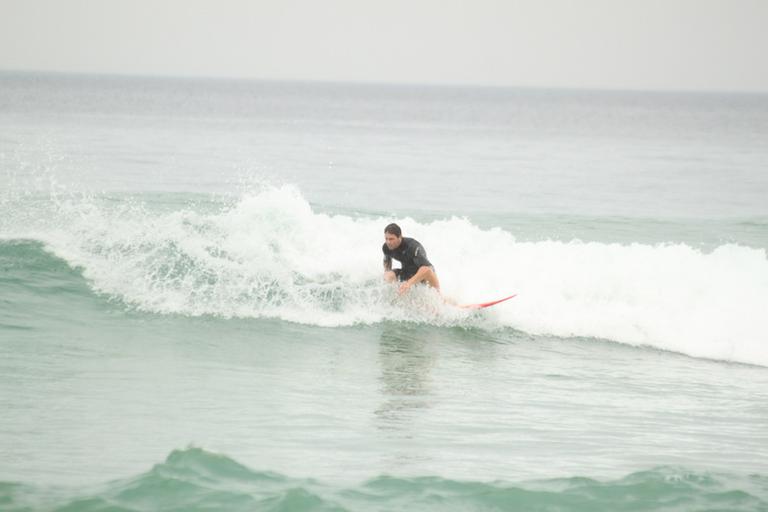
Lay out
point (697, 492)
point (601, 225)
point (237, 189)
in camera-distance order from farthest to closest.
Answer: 1. point (237, 189)
2. point (601, 225)
3. point (697, 492)

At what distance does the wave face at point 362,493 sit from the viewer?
5844mm

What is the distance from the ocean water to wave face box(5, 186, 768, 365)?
46 mm

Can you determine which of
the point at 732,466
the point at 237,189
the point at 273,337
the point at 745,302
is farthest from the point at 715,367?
the point at 237,189

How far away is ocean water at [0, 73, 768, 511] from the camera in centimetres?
643

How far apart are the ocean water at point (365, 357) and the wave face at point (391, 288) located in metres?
0.05

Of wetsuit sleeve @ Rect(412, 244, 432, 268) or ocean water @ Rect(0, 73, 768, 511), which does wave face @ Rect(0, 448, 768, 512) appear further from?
wetsuit sleeve @ Rect(412, 244, 432, 268)

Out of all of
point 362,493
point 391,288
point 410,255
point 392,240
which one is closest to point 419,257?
point 410,255

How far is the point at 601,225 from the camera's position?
23078 mm

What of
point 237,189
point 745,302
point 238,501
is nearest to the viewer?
point 238,501

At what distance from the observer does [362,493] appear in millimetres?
6195

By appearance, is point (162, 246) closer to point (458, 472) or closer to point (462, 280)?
point (462, 280)

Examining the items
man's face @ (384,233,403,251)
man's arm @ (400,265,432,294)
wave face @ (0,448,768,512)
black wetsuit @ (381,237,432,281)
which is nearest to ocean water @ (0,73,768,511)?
wave face @ (0,448,768,512)

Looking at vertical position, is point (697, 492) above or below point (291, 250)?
below

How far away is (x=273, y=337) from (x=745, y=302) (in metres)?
7.37
